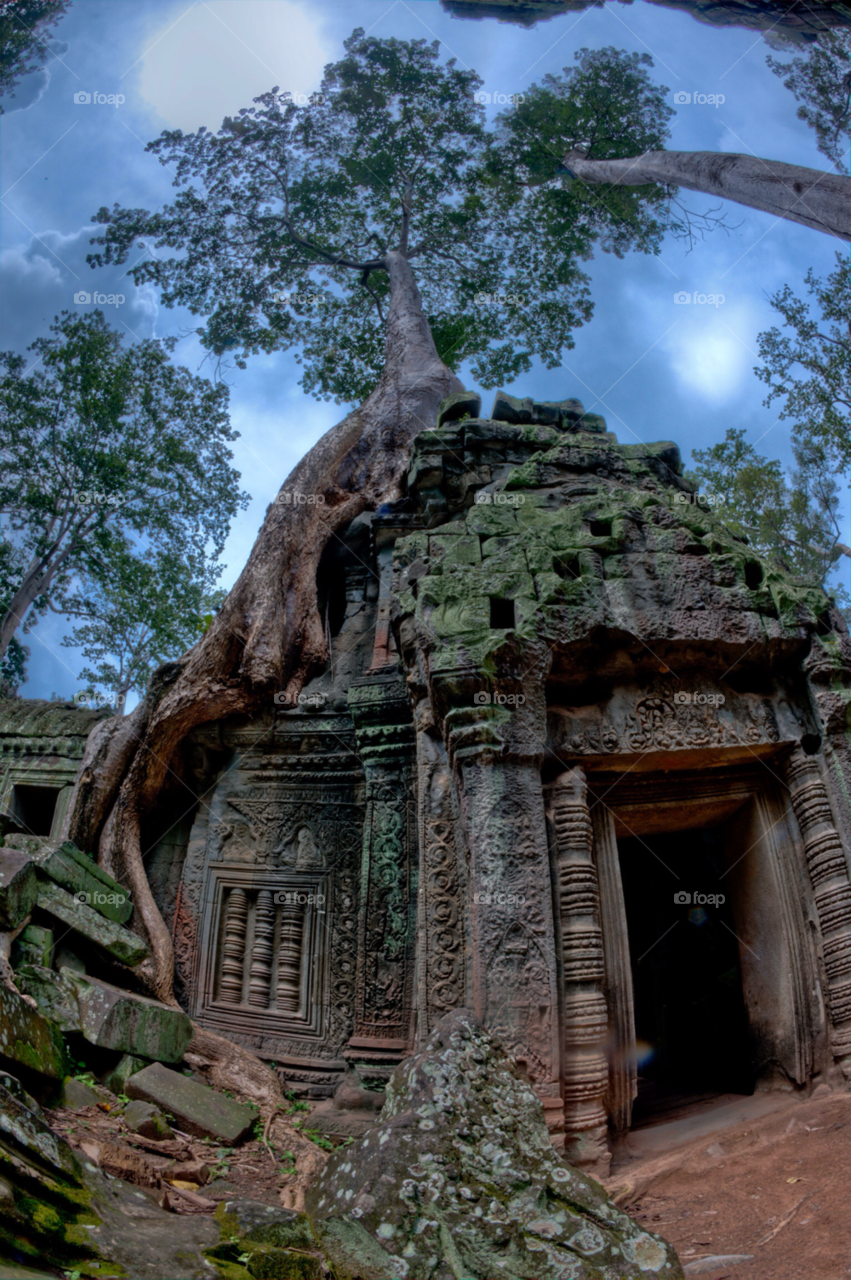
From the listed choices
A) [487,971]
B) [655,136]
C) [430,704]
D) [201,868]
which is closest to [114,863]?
[201,868]

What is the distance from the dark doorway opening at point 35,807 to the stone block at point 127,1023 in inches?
147

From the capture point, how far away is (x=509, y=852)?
408cm

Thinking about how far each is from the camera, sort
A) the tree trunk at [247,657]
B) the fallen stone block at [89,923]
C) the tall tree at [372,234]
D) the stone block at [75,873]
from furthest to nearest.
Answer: the tall tree at [372,234], the tree trunk at [247,657], the stone block at [75,873], the fallen stone block at [89,923]

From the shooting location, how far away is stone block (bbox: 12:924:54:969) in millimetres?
4625

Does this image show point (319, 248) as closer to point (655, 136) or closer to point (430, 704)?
point (655, 136)

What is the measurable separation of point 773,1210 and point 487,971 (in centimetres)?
144

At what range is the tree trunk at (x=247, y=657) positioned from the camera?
649 cm

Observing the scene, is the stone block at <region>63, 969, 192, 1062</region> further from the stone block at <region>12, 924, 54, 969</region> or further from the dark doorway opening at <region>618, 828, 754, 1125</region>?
the dark doorway opening at <region>618, 828, 754, 1125</region>

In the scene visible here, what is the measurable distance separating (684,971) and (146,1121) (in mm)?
4683

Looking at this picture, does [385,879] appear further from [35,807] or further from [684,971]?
[35,807]

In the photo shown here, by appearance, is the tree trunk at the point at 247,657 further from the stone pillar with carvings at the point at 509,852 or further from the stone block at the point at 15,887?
the stone pillar with carvings at the point at 509,852

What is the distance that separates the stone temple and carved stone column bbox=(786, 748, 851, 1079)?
0.01 meters

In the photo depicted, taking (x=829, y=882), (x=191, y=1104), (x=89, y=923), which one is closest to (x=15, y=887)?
(x=89, y=923)

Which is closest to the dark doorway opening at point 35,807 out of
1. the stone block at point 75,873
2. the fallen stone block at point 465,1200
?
the stone block at point 75,873
